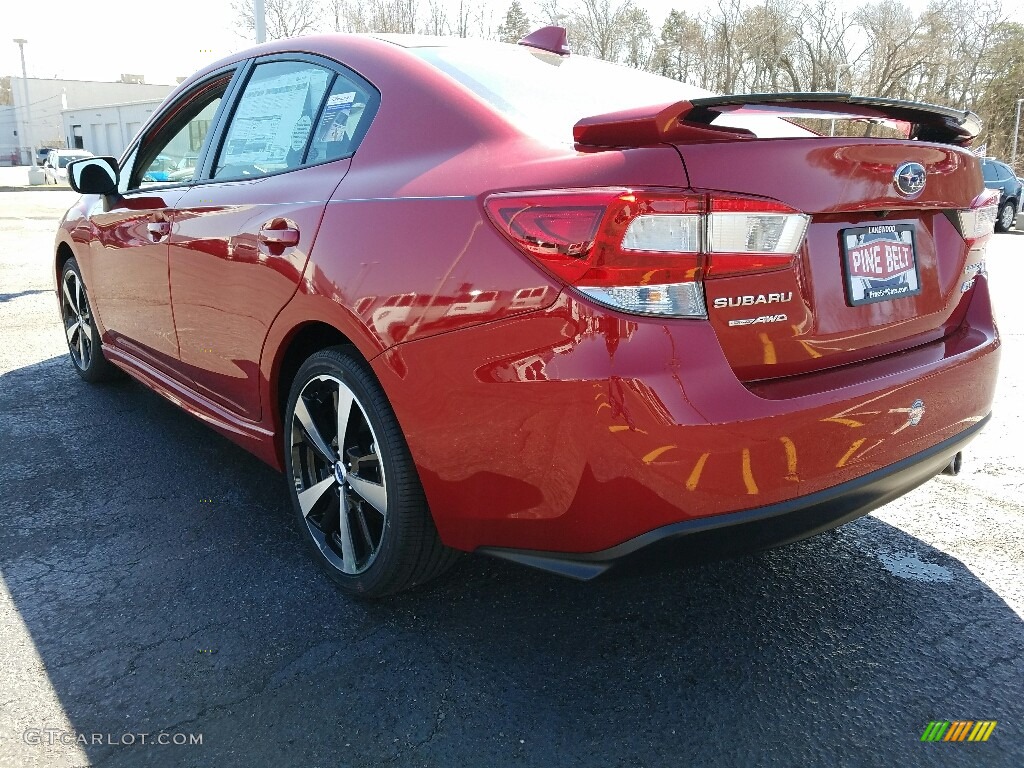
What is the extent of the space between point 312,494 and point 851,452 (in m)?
1.60

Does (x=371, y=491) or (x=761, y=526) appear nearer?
(x=761, y=526)

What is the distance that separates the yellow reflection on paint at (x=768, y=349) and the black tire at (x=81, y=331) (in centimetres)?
377

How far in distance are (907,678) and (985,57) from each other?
62.1 m

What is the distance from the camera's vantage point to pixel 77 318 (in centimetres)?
480

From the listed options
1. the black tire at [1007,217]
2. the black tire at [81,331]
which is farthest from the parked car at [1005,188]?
the black tire at [81,331]

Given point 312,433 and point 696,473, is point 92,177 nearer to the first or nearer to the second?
point 312,433

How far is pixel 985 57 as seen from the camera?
53.0 m

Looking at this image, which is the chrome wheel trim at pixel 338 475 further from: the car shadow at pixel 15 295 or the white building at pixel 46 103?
the white building at pixel 46 103

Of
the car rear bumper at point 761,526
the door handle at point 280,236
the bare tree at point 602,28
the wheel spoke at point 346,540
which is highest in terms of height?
the bare tree at point 602,28

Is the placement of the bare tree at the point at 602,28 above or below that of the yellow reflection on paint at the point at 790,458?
above

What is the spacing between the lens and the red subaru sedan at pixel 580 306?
1726mm

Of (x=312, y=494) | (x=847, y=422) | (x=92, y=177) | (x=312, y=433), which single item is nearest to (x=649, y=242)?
(x=847, y=422)

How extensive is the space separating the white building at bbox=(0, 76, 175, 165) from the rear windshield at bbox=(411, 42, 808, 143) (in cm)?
9412

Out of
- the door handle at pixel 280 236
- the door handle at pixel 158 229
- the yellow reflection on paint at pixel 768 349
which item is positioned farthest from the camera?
the door handle at pixel 158 229
